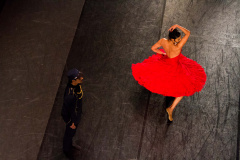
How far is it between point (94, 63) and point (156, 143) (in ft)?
5.10

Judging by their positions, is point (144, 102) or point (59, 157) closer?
point (59, 157)

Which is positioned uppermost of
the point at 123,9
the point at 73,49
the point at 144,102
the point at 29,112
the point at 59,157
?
the point at 123,9

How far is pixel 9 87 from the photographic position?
3955mm

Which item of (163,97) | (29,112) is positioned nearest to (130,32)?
(163,97)

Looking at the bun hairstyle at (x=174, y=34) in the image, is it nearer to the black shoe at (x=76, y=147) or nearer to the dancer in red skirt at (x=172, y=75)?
the dancer in red skirt at (x=172, y=75)

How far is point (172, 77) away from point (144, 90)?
583 mm

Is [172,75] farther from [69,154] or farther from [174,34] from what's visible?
[69,154]

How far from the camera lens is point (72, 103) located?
258 centimetres

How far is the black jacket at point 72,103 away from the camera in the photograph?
2.54m

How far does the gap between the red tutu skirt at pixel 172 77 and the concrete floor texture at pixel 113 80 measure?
364 mm

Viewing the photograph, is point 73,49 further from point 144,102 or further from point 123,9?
point 144,102

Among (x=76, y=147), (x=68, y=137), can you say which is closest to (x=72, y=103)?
(x=68, y=137)

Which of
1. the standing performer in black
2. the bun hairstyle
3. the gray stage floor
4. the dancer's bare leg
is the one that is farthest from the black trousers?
the bun hairstyle

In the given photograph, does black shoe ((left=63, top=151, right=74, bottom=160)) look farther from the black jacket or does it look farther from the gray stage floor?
the black jacket
